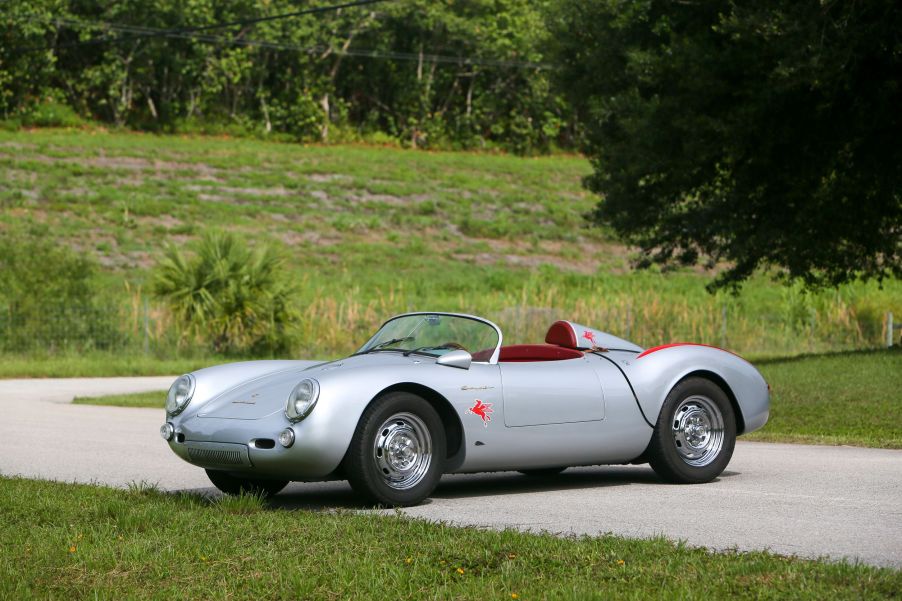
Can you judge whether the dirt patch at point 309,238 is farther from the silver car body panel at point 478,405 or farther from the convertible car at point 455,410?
the silver car body panel at point 478,405

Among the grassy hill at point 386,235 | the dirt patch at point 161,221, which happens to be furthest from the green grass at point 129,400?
the dirt patch at point 161,221

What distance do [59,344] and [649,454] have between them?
23137 mm

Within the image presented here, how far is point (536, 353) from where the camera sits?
9.88 meters

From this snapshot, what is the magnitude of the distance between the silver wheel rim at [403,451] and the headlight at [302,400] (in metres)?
0.50

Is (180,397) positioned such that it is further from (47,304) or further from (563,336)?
(47,304)

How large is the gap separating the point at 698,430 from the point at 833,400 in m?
8.13

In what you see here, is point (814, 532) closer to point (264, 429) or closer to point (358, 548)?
point (358, 548)

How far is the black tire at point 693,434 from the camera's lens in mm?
9797

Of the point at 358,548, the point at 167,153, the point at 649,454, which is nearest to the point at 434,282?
the point at 167,153

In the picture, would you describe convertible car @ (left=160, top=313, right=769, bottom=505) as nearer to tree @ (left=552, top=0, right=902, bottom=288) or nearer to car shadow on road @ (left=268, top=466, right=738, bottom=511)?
car shadow on road @ (left=268, top=466, right=738, bottom=511)

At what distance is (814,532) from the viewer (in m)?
7.38

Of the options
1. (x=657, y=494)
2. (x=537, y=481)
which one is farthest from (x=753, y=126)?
(x=657, y=494)

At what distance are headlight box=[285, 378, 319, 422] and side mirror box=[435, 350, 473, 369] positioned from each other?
0.99 metres

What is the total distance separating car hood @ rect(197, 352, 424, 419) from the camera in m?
8.59
